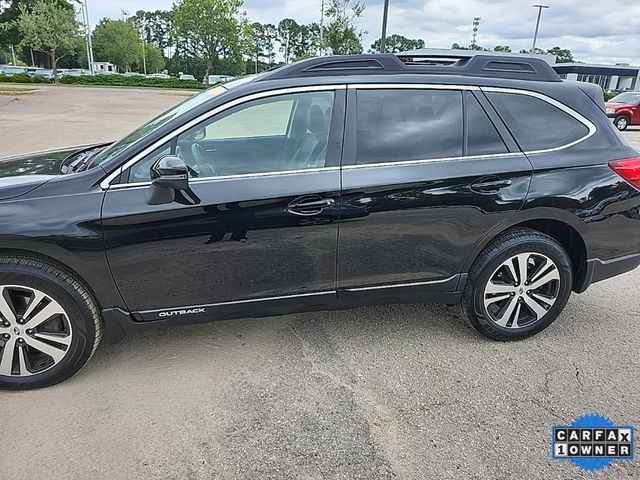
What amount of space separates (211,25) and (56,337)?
47.3 m

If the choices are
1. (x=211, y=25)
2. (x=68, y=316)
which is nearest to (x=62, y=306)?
(x=68, y=316)

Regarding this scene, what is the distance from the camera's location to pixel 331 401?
106 inches

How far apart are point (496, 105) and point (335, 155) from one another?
1119 millimetres

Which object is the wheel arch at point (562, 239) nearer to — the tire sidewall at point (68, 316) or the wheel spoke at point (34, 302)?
the tire sidewall at point (68, 316)

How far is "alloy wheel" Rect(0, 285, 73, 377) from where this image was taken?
2.56 m

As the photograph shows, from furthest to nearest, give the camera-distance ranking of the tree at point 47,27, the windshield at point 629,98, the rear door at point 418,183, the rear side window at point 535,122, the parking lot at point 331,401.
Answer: the tree at point 47,27 < the windshield at point 629,98 < the rear side window at point 535,122 < the rear door at point 418,183 < the parking lot at point 331,401

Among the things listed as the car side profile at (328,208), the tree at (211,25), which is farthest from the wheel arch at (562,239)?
the tree at (211,25)

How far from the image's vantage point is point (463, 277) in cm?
313

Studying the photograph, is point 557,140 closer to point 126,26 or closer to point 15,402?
point 15,402

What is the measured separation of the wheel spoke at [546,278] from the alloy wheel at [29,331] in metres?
2.87

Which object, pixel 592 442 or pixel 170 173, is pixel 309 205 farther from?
pixel 592 442

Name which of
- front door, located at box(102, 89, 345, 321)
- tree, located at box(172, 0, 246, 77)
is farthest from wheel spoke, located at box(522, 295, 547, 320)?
tree, located at box(172, 0, 246, 77)

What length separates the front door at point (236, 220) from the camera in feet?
8.46

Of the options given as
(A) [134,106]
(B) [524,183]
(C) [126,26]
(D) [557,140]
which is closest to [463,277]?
(B) [524,183]
